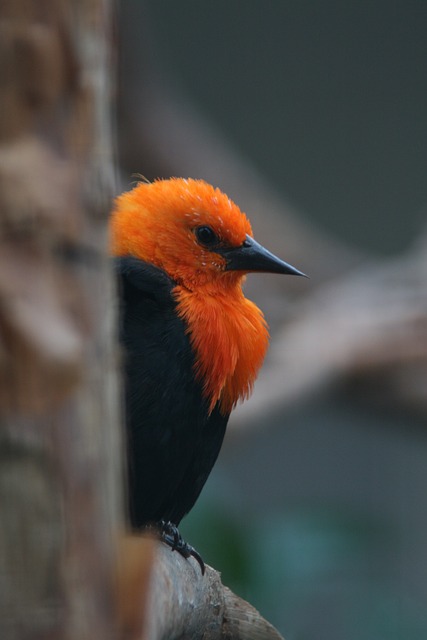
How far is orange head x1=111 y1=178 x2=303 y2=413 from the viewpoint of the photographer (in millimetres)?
1779

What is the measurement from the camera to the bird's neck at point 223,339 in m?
1.76

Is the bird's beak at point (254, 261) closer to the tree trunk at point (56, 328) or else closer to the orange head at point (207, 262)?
the orange head at point (207, 262)

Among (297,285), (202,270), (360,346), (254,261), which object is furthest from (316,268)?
(202,270)

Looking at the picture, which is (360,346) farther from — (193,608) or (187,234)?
(193,608)

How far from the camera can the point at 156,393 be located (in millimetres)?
1707

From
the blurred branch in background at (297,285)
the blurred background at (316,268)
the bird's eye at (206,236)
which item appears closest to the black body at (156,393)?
the bird's eye at (206,236)

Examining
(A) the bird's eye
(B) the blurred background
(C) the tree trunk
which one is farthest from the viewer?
(B) the blurred background

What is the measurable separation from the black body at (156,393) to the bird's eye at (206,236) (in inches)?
5.6

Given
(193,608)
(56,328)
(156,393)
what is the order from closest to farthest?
(56,328)
(193,608)
(156,393)

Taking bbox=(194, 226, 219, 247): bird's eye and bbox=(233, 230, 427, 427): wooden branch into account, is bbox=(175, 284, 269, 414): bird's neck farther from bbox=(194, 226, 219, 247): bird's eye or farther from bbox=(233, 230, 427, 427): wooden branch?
bbox=(233, 230, 427, 427): wooden branch

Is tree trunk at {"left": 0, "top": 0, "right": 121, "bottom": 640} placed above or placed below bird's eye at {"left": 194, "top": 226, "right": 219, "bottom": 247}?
below

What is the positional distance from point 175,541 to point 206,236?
565 mm

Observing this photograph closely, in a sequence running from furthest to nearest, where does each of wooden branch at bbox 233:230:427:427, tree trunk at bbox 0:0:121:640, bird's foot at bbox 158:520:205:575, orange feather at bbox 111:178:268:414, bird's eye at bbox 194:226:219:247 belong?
wooden branch at bbox 233:230:427:427, bird's eye at bbox 194:226:219:247, orange feather at bbox 111:178:268:414, bird's foot at bbox 158:520:205:575, tree trunk at bbox 0:0:121:640

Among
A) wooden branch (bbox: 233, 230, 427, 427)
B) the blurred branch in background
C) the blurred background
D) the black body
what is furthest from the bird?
wooden branch (bbox: 233, 230, 427, 427)
